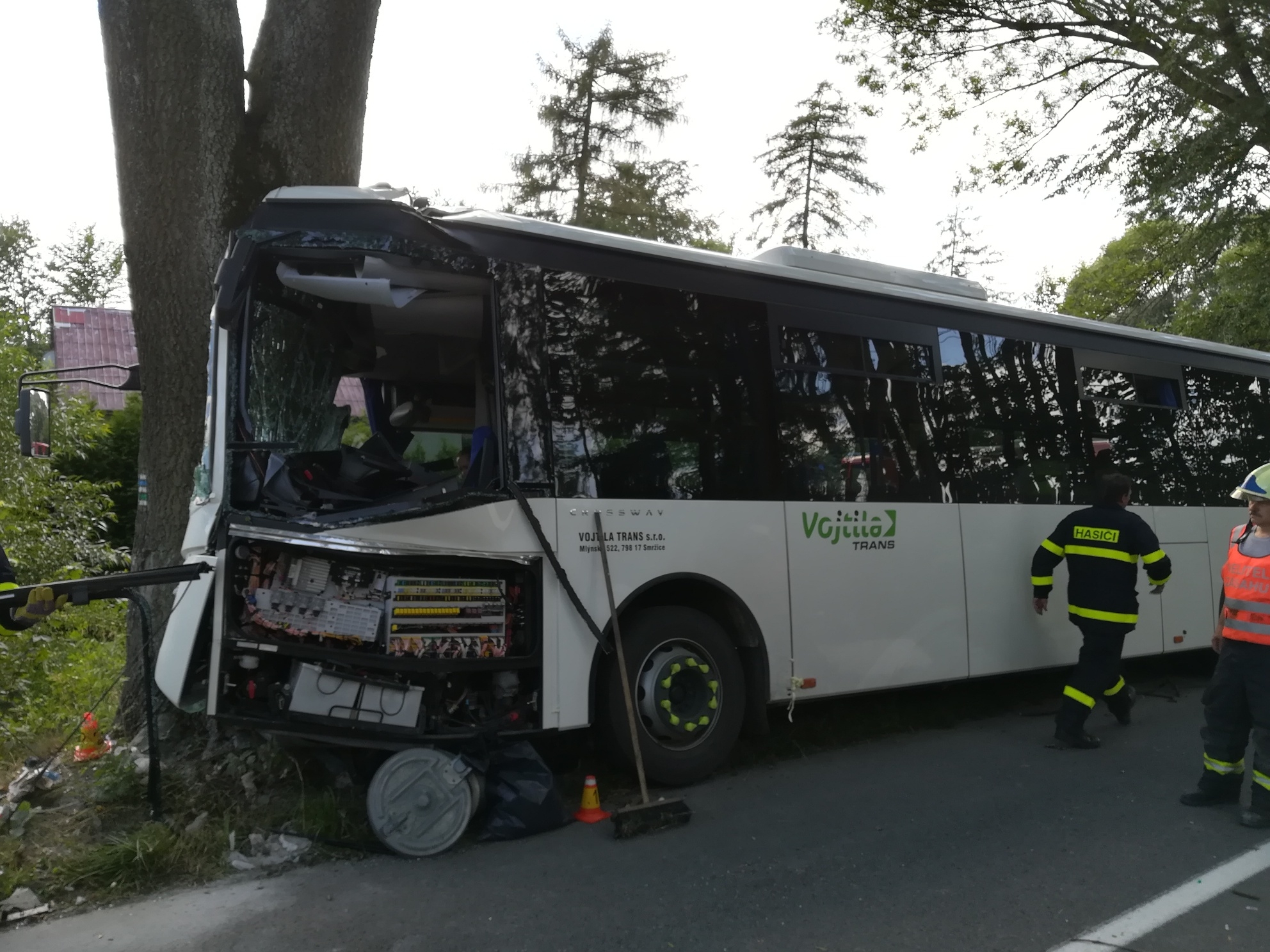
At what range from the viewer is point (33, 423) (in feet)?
18.3

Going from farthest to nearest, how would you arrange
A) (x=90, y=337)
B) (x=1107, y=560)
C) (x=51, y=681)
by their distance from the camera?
(x=90, y=337), (x=51, y=681), (x=1107, y=560)

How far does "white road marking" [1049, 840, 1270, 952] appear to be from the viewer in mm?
3840

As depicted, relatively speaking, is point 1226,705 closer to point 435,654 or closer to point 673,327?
point 673,327

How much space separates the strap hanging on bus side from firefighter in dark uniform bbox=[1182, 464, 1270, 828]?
3.27 m

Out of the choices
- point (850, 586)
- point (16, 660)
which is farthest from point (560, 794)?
point (16, 660)

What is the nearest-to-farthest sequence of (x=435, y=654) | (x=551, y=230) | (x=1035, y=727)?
(x=435, y=654) < (x=551, y=230) < (x=1035, y=727)

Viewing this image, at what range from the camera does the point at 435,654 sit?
16.3ft

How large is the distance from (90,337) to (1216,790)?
111ft

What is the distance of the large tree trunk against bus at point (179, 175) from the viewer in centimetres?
630

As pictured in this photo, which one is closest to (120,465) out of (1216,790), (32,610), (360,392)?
(360,392)

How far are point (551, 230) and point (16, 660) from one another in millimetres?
6410

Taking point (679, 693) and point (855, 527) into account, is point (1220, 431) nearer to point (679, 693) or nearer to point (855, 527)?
point (855, 527)

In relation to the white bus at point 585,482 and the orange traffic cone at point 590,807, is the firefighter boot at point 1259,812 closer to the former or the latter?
the white bus at point 585,482

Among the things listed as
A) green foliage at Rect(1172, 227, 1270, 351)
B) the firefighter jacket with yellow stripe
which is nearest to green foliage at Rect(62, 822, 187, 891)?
the firefighter jacket with yellow stripe
